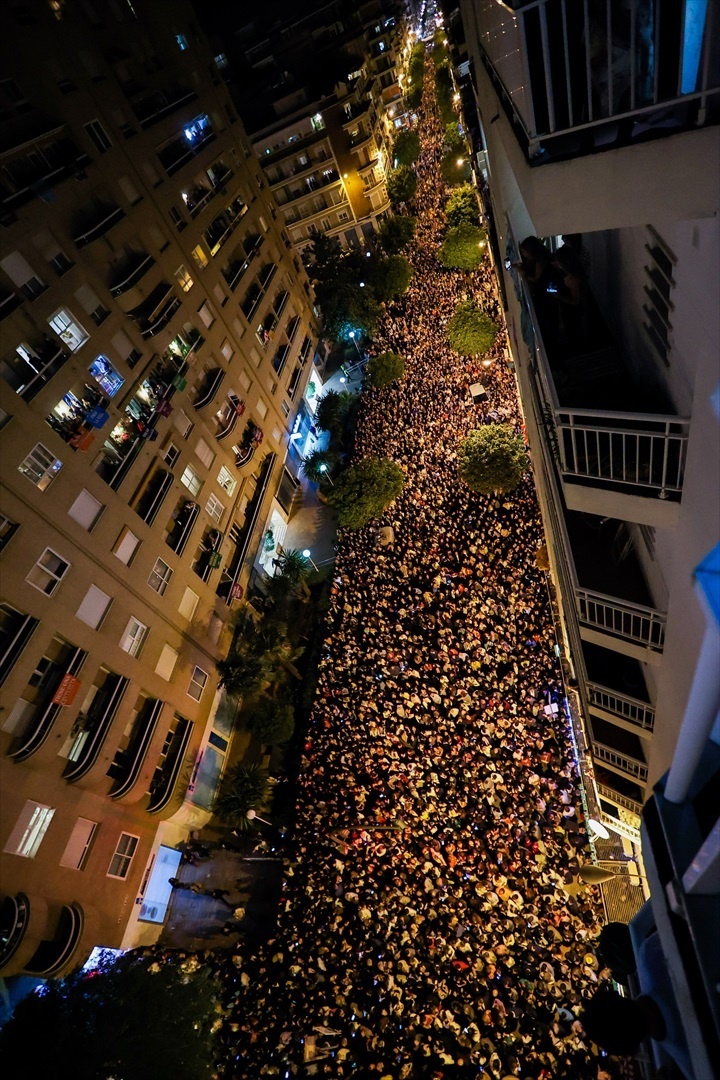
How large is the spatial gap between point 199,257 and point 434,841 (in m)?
31.2

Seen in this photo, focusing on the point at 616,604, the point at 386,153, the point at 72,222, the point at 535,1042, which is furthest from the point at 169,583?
the point at 386,153

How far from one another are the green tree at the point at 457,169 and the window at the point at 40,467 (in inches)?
2078

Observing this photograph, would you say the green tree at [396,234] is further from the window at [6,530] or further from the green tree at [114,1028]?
the green tree at [114,1028]

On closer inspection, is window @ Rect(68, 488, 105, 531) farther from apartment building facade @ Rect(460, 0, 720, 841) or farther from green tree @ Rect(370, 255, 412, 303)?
green tree @ Rect(370, 255, 412, 303)

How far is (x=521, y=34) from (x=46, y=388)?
17.9m

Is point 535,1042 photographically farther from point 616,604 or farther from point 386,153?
point 386,153

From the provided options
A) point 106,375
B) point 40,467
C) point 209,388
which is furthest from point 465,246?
point 40,467

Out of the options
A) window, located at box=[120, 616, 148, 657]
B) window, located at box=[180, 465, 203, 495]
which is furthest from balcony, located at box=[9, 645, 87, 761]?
window, located at box=[180, 465, 203, 495]

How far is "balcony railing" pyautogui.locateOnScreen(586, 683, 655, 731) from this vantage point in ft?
44.6

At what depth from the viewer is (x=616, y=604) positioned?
39.9ft

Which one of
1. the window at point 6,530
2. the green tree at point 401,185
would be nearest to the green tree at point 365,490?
the window at point 6,530

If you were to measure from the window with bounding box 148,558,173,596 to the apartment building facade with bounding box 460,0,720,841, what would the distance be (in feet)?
55.6

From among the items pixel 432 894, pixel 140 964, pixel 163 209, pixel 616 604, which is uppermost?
pixel 163 209

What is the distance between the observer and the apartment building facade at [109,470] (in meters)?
16.3
